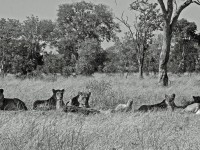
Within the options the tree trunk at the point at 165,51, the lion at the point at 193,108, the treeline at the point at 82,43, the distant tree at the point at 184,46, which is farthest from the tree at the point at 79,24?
the lion at the point at 193,108

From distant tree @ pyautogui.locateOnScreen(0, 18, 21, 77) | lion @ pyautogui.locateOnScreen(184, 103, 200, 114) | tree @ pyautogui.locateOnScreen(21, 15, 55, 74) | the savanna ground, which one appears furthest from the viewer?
tree @ pyautogui.locateOnScreen(21, 15, 55, 74)

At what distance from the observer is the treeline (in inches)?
1447

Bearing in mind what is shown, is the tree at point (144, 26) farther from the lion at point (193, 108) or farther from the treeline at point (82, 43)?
the lion at point (193, 108)

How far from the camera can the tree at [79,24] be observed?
46.4 m

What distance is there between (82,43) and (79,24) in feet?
28.0

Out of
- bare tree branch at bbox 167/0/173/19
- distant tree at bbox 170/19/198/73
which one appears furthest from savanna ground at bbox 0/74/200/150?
distant tree at bbox 170/19/198/73

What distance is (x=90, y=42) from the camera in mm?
37188

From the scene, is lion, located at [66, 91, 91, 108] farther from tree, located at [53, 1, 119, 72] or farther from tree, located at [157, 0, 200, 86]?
tree, located at [53, 1, 119, 72]

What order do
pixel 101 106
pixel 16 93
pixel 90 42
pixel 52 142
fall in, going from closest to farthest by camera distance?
pixel 52 142, pixel 101 106, pixel 16 93, pixel 90 42

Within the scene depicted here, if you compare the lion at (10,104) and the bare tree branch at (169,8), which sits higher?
the bare tree branch at (169,8)

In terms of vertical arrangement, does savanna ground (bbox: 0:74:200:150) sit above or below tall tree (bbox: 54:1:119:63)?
below

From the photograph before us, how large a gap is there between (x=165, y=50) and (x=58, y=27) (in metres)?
31.0

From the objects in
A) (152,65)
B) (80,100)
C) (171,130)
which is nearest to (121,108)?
(80,100)

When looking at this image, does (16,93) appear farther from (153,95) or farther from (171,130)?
(171,130)
